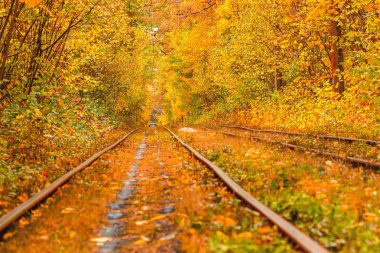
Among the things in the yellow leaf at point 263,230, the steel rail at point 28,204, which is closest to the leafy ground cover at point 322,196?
the yellow leaf at point 263,230

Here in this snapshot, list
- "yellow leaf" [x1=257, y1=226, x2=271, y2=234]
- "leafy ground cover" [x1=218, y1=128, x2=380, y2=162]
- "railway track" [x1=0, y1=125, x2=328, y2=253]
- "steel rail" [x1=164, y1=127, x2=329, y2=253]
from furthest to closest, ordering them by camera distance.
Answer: "leafy ground cover" [x1=218, y1=128, x2=380, y2=162] < "yellow leaf" [x1=257, y1=226, x2=271, y2=234] < "railway track" [x1=0, y1=125, x2=328, y2=253] < "steel rail" [x1=164, y1=127, x2=329, y2=253]

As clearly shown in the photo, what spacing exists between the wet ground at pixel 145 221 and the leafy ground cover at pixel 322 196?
0.53 meters

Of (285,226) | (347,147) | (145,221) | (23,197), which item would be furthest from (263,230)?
(347,147)

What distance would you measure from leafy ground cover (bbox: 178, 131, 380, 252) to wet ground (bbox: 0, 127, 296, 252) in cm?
53

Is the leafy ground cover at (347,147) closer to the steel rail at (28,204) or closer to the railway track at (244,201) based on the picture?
the railway track at (244,201)

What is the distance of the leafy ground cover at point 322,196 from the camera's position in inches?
177

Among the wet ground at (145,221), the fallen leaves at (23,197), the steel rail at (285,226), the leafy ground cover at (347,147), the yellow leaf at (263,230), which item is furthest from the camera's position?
the leafy ground cover at (347,147)

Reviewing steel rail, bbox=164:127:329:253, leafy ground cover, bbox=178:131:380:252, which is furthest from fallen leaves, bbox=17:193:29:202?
leafy ground cover, bbox=178:131:380:252

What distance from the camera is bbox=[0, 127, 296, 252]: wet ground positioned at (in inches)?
175

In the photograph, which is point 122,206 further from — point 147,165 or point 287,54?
point 287,54

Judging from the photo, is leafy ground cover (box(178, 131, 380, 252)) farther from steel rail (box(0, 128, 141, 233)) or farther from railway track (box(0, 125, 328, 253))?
steel rail (box(0, 128, 141, 233))

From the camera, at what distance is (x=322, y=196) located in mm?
6098

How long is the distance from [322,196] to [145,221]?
2.70 metres

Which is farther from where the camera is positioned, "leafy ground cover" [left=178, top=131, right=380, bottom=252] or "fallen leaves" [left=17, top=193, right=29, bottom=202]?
"fallen leaves" [left=17, top=193, right=29, bottom=202]
